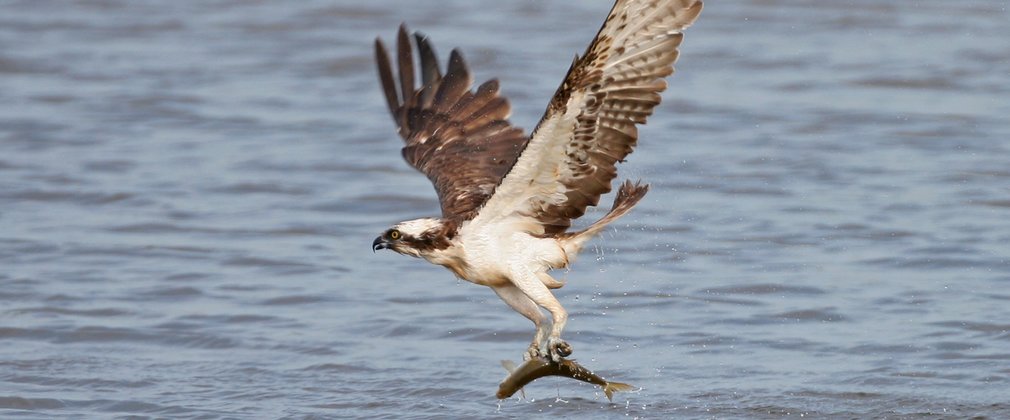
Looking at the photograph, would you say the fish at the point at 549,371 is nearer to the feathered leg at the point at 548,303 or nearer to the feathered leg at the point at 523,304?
the feathered leg at the point at 548,303

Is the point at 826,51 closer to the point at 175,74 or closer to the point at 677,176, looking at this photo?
the point at 677,176

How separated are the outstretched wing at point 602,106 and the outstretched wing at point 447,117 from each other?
152 centimetres

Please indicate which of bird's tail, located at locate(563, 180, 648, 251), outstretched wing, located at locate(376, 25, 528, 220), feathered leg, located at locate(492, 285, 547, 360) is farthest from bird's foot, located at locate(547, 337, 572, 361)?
outstretched wing, located at locate(376, 25, 528, 220)

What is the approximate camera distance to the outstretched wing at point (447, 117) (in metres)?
8.60

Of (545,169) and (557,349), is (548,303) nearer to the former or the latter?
(557,349)

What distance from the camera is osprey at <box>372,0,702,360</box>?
257 inches

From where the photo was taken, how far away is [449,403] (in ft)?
27.2

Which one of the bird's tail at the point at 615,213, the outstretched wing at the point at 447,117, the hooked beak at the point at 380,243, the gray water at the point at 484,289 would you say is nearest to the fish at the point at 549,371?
the bird's tail at the point at 615,213

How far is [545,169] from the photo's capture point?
689 cm

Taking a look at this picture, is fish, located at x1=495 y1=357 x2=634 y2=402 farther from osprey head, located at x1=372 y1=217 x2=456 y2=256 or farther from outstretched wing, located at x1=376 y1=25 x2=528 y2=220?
outstretched wing, located at x1=376 y1=25 x2=528 y2=220

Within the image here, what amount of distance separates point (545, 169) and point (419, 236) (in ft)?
2.15

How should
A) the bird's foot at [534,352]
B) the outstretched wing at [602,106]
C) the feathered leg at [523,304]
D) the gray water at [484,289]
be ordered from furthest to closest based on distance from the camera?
the gray water at [484,289]
the feathered leg at [523,304]
the bird's foot at [534,352]
the outstretched wing at [602,106]

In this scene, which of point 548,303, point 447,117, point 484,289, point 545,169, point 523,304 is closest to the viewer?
point 545,169

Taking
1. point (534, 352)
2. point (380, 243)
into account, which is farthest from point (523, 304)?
point (380, 243)
